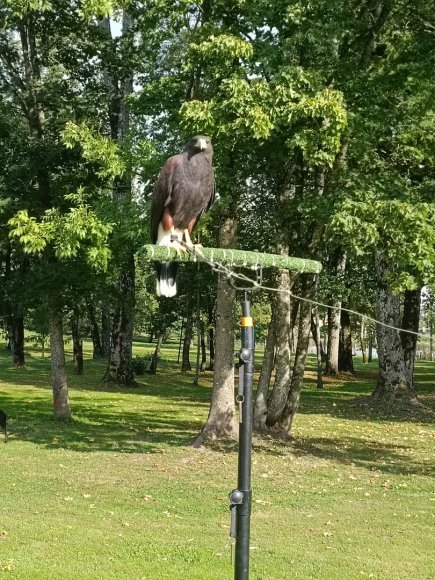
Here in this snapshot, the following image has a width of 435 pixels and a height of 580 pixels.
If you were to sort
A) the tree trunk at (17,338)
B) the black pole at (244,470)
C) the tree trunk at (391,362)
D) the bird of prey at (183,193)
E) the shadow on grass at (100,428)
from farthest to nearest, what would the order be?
the tree trunk at (17,338), the tree trunk at (391,362), the shadow on grass at (100,428), the bird of prey at (183,193), the black pole at (244,470)

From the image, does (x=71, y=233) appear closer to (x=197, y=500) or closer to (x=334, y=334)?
(x=197, y=500)

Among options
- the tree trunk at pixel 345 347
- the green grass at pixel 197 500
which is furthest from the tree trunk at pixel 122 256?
the tree trunk at pixel 345 347

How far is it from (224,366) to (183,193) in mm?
8163

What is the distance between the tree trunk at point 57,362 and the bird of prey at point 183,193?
1116cm

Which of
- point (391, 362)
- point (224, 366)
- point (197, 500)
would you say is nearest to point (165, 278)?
point (197, 500)

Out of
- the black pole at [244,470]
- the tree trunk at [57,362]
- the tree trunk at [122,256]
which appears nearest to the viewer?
the black pole at [244,470]

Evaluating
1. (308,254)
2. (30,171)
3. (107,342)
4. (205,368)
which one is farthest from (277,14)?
(107,342)

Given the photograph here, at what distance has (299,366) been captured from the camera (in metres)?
13.1

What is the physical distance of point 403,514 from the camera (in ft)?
28.6

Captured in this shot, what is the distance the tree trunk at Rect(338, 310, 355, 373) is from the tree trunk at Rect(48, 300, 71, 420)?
1922cm

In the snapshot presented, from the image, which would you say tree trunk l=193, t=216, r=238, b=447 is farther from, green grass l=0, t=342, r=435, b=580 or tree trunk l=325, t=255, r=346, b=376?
tree trunk l=325, t=255, r=346, b=376

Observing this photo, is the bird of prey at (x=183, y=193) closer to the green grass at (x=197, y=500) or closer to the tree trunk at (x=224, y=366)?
the green grass at (x=197, y=500)

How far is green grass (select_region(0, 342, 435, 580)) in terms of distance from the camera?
6.70 metres

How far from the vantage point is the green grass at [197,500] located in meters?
6.70
